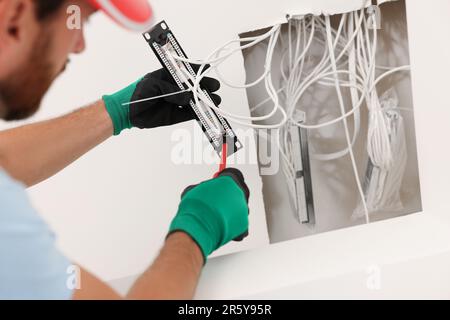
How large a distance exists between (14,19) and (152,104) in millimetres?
324

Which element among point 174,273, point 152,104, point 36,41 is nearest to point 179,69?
point 152,104

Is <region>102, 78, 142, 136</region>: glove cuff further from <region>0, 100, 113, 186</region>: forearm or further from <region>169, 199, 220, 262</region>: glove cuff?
<region>169, 199, 220, 262</region>: glove cuff

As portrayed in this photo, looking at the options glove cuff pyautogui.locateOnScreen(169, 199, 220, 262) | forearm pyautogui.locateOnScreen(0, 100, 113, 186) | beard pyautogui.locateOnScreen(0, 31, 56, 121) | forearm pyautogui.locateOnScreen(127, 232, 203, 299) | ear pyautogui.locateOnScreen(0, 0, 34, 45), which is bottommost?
forearm pyautogui.locateOnScreen(127, 232, 203, 299)

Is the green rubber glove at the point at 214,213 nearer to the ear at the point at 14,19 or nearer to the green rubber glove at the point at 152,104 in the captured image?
the green rubber glove at the point at 152,104

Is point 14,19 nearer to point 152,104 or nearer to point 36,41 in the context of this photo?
point 36,41

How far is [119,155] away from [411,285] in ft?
2.34

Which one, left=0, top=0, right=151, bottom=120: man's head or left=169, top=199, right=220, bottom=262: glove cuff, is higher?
left=0, top=0, right=151, bottom=120: man's head

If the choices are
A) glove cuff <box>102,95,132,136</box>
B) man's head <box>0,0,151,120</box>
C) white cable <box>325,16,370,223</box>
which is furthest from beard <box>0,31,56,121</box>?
white cable <box>325,16,370,223</box>

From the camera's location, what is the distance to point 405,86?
37.2 inches

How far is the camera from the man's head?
0.81 meters

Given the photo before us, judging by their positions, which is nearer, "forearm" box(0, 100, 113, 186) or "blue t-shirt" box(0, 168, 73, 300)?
"blue t-shirt" box(0, 168, 73, 300)

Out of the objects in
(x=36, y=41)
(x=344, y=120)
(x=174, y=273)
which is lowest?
(x=174, y=273)

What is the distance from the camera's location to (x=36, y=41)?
2.74ft
